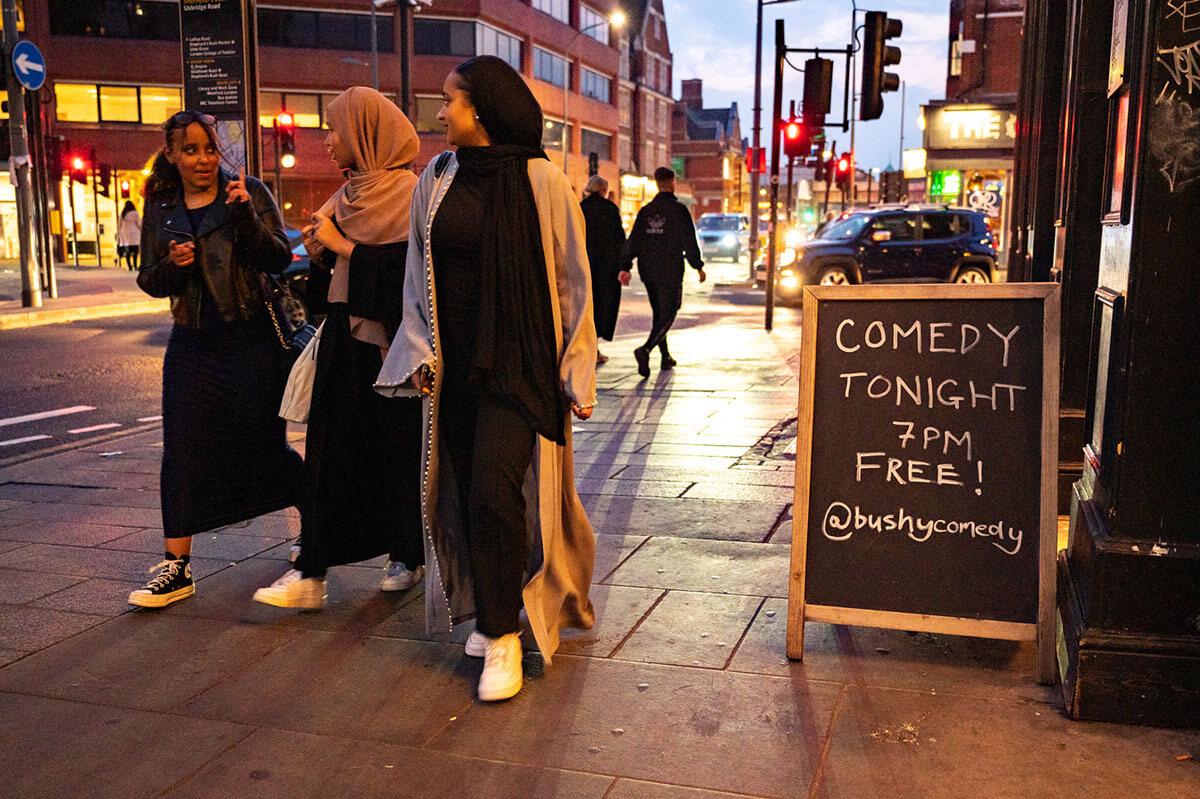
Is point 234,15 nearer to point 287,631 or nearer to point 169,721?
point 287,631

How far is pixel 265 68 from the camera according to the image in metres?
45.4

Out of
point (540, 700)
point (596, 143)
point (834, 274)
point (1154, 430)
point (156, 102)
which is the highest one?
point (156, 102)

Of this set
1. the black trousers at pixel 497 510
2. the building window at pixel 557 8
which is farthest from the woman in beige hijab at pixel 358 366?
the building window at pixel 557 8

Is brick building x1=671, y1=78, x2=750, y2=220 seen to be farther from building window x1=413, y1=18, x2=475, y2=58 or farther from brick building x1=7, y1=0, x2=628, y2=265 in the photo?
building window x1=413, y1=18, x2=475, y2=58

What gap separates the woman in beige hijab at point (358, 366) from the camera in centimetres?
408

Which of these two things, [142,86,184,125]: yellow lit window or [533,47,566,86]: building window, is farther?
[533,47,566,86]: building window

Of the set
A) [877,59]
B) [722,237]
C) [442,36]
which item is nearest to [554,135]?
[442,36]

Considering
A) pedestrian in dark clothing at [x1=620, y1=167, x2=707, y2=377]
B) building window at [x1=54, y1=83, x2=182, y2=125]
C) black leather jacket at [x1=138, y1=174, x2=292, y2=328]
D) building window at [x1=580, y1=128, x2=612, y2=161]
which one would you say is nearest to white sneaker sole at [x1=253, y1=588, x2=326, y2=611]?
black leather jacket at [x1=138, y1=174, x2=292, y2=328]

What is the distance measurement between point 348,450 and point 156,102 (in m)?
45.3

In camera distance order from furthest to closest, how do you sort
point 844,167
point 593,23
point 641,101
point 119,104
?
point 641,101 → point 593,23 → point 119,104 → point 844,167

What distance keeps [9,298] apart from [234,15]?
16.3 m

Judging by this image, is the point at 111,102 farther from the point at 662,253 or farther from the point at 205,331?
the point at 205,331

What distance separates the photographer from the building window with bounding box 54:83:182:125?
43844 mm

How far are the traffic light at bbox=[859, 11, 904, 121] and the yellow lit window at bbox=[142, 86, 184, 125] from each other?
124 feet
